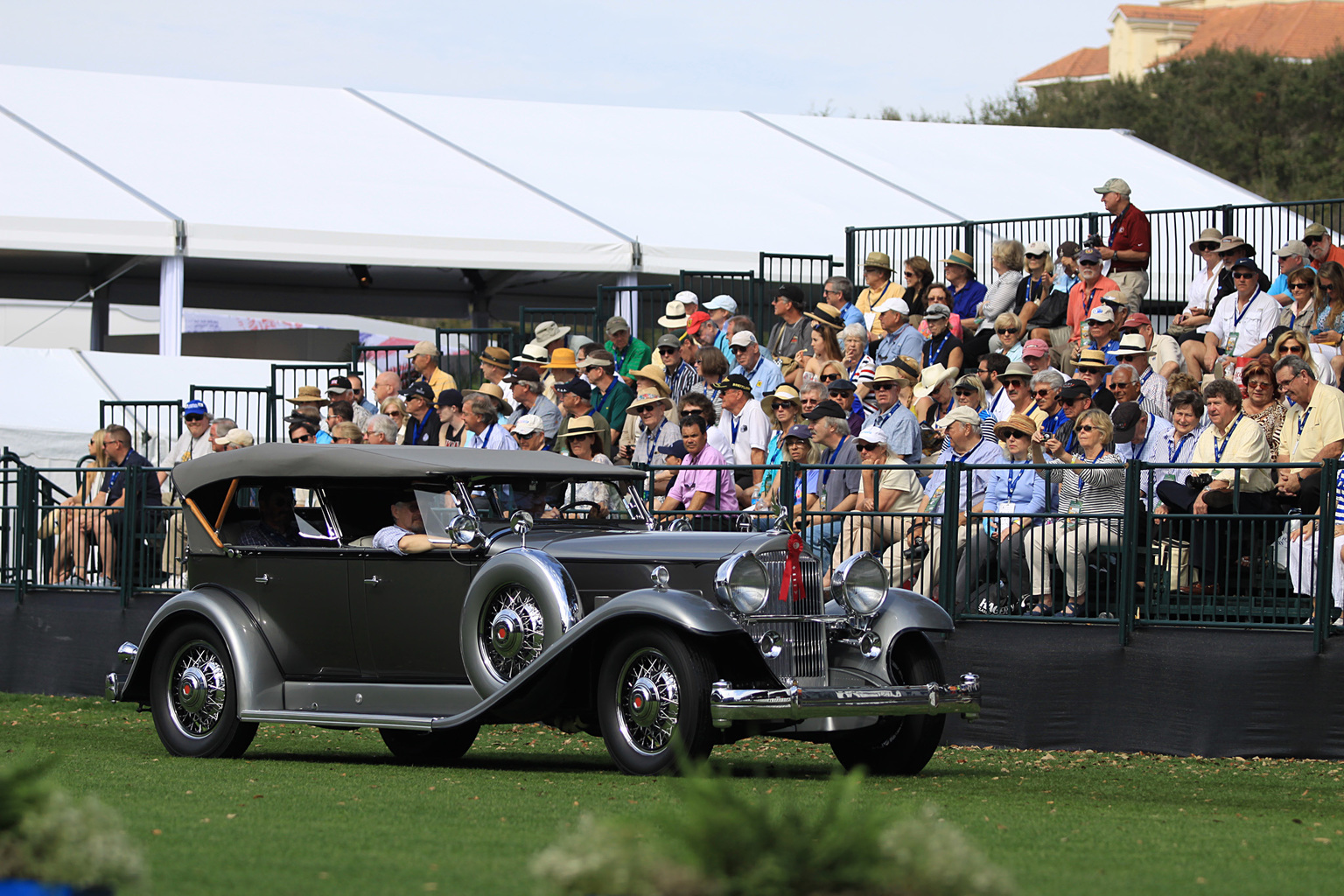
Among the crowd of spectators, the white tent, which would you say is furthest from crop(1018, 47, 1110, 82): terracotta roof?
the crowd of spectators

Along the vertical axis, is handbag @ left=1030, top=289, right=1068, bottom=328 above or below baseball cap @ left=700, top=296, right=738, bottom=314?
below

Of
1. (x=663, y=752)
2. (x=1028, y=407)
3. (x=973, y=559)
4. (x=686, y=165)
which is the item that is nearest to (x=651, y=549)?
(x=663, y=752)

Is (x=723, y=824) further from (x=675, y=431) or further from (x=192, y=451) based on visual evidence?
(x=192, y=451)

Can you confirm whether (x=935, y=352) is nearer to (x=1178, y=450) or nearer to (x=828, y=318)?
(x=828, y=318)

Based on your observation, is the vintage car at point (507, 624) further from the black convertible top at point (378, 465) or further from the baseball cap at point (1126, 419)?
the baseball cap at point (1126, 419)

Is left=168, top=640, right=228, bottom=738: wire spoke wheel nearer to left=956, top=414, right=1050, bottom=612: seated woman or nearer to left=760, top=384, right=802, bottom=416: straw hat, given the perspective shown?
left=956, top=414, right=1050, bottom=612: seated woman

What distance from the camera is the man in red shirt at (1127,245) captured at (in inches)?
640

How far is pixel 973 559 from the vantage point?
448 inches

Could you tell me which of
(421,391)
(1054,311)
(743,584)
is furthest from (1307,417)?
(421,391)

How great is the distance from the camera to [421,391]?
1672 cm

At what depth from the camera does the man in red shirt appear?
16.2 m

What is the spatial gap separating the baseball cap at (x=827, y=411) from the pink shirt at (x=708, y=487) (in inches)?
32.7

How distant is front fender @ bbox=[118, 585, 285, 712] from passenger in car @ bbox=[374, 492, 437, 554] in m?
0.97

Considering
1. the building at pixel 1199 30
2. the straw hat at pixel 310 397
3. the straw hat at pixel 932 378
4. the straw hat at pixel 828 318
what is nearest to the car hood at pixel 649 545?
the straw hat at pixel 932 378
